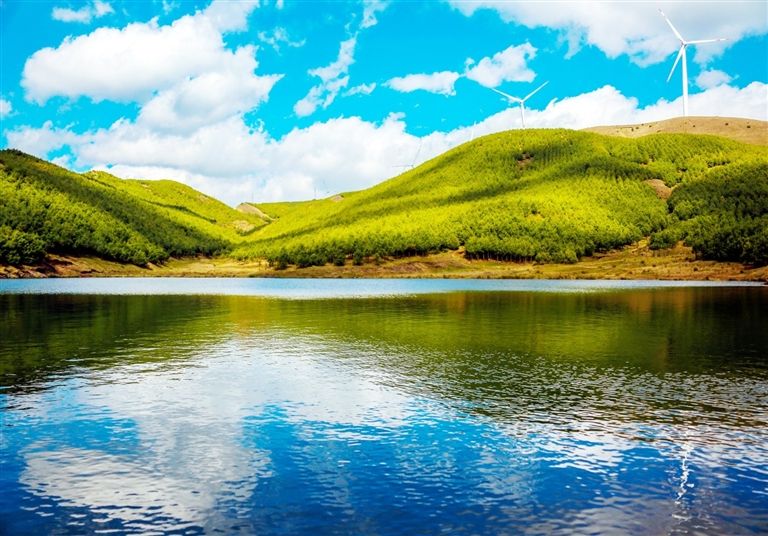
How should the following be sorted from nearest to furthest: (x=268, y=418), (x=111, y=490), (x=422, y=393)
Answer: (x=111, y=490) → (x=268, y=418) → (x=422, y=393)

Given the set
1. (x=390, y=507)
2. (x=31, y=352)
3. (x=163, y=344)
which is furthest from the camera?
(x=163, y=344)

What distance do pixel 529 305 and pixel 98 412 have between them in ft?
290

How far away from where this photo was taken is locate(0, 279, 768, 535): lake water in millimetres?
22109

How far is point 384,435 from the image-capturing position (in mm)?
31547

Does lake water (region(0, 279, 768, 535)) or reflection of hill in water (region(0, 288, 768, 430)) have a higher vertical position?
reflection of hill in water (region(0, 288, 768, 430))

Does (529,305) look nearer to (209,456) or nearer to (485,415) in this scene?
(485,415)

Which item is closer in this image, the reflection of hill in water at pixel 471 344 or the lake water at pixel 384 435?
the lake water at pixel 384 435

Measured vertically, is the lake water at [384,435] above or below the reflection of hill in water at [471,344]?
below

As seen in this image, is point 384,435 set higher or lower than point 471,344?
lower

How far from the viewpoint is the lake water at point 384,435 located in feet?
72.5

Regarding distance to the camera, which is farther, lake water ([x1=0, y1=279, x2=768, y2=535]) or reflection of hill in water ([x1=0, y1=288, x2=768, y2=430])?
reflection of hill in water ([x1=0, y1=288, x2=768, y2=430])

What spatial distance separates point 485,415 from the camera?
35312 millimetres

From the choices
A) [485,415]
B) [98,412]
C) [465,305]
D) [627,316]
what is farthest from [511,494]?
[465,305]

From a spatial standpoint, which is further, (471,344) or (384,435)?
(471,344)
